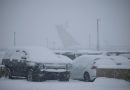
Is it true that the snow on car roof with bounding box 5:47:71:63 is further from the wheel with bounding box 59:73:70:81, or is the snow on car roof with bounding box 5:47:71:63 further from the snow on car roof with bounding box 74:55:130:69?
the snow on car roof with bounding box 74:55:130:69

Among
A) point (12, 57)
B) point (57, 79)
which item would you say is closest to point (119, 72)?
point (57, 79)

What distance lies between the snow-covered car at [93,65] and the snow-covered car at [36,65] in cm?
106

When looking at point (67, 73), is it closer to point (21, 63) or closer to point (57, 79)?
point (57, 79)

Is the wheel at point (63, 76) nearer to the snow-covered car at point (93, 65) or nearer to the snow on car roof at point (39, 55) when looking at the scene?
the snow on car roof at point (39, 55)

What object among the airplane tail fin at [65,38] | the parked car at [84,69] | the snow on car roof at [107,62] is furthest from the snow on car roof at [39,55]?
the airplane tail fin at [65,38]

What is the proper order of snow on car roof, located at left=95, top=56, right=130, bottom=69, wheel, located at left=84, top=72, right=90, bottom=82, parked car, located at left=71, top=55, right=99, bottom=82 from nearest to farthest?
snow on car roof, located at left=95, top=56, right=130, bottom=69, parked car, located at left=71, top=55, right=99, bottom=82, wheel, located at left=84, top=72, right=90, bottom=82

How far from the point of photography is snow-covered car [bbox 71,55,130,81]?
60.3 ft

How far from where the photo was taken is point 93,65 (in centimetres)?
1861

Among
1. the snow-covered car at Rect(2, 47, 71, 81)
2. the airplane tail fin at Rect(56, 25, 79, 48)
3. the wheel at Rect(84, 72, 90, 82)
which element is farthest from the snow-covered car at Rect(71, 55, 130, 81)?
the airplane tail fin at Rect(56, 25, 79, 48)

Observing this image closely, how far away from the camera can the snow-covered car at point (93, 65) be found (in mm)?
18391

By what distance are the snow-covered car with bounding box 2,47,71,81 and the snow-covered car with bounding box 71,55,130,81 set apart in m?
1.06

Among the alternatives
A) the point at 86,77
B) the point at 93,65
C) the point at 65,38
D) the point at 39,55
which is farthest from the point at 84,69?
the point at 65,38

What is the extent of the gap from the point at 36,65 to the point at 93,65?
2.92 m

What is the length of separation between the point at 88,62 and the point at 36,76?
3.04m
